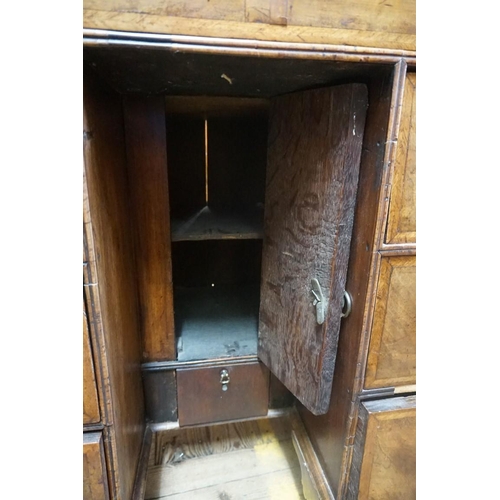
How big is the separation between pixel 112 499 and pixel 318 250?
1.94 feet

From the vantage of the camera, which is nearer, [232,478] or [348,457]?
[348,457]

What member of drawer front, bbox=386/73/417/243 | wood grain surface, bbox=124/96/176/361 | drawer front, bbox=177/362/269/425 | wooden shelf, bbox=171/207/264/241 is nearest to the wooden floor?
drawer front, bbox=177/362/269/425

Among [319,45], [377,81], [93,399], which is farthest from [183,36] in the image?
[93,399]

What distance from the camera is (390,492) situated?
0.71m

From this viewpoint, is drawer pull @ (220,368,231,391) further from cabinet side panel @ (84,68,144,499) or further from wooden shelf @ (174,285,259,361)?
cabinet side panel @ (84,68,144,499)

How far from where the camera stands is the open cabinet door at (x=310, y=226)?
581 mm

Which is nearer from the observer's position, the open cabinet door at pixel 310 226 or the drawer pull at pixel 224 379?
the open cabinet door at pixel 310 226

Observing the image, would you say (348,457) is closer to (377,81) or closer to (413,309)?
(413,309)

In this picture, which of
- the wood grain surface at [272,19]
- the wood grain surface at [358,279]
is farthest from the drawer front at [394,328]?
the wood grain surface at [272,19]

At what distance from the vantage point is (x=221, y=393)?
0.94 metres

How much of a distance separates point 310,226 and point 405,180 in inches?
7.7

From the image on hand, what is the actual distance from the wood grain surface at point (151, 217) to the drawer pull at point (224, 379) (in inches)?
5.6

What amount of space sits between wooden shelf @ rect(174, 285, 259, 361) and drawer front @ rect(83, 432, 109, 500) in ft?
1.15

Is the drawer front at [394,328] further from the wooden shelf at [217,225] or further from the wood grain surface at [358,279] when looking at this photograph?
the wooden shelf at [217,225]
